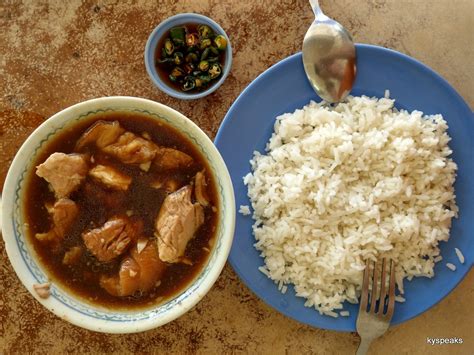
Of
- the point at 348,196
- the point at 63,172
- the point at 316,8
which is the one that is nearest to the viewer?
the point at 63,172

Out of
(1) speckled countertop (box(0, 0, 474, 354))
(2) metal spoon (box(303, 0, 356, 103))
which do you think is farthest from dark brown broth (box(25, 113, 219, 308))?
(2) metal spoon (box(303, 0, 356, 103))

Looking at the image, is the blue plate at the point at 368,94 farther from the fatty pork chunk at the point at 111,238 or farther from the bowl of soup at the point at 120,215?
the fatty pork chunk at the point at 111,238

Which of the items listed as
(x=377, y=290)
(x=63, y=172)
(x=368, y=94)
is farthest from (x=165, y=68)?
(x=377, y=290)

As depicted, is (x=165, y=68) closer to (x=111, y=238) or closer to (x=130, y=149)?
(x=130, y=149)

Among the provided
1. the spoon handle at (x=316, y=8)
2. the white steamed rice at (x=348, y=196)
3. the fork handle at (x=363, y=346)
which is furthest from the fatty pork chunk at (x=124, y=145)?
the fork handle at (x=363, y=346)

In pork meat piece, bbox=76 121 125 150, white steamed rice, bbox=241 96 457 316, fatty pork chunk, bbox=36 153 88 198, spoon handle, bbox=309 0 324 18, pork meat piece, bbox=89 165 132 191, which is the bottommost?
white steamed rice, bbox=241 96 457 316

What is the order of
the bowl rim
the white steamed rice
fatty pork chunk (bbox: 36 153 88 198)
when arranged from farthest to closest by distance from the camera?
the bowl rim < the white steamed rice < fatty pork chunk (bbox: 36 153 88 198)

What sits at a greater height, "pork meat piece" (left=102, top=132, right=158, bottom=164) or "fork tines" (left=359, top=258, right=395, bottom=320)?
"pork meat piece" (left=102, top=132, right=158, bottom=164)

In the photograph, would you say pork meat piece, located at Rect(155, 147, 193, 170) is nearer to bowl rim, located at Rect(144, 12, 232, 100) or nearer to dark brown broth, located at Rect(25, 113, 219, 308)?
dark brown broth, located at Rect(25, 113, 219, 308)

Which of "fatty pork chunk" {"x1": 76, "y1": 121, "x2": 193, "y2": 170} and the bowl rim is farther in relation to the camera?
the bowl rim
